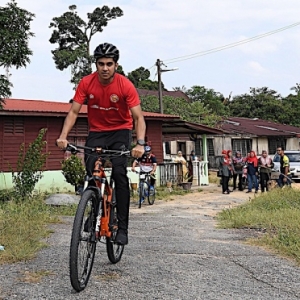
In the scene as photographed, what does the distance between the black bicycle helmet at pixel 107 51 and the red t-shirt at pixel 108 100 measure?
0.64 ft

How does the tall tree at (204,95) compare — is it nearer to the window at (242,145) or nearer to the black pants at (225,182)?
the window at (242,145)

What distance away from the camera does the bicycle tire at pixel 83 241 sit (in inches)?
145

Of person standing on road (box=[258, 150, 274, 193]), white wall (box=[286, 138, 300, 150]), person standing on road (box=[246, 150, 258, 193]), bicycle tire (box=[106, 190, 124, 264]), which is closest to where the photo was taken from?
bicycle tire (box=[106, 190, 124, 264])

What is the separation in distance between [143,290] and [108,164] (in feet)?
4.28

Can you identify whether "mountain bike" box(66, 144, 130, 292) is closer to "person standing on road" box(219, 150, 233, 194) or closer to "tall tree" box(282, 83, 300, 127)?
"person standing on road" box(219, 150, 233, 194)

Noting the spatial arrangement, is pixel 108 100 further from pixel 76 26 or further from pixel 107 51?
pixel 76 26

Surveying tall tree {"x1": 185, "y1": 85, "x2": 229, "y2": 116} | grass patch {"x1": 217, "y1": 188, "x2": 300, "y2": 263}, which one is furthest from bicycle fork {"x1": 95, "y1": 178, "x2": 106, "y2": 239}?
tall tree {"x1": 185, "y1": 85, "x2": 229, "y2": 116}

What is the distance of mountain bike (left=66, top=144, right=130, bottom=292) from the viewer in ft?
12.3

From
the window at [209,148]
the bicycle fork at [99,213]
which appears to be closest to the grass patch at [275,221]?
the bicycle fork at [99,213]

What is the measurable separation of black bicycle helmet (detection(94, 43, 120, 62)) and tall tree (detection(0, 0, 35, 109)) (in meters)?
8.10

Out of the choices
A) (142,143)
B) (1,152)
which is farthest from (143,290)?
(1,152)

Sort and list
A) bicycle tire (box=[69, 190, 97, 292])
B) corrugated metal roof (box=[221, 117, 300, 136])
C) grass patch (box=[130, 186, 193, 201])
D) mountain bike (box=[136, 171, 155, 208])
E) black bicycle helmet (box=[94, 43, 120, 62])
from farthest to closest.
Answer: corrugated metal roof (box=[221, 117, 300, 136]), grass patch (box=[130, 186, 193, 201]), mountain bike (box=[136, 171, 155, 208]), black bicycle helmet (box=[94, 43, 120, 62]), bicycle tire (box=[69, 190, 97, 292])

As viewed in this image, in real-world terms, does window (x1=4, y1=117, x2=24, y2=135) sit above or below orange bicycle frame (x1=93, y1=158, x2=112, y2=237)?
above

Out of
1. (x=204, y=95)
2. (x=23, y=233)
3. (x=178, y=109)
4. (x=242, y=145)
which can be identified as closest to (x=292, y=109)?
(x=204, y=95)
